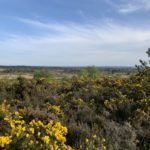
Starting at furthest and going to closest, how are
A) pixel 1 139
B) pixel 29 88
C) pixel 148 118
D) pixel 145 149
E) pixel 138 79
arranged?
1. pixel 138 79
2. pixel 29 88
3. pixel 148 118
4. pixel 145 149
5. pixel 1 139

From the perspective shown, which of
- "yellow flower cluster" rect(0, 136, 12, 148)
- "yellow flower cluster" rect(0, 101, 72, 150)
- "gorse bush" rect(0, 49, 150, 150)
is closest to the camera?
"yellow flower cluster" rect(0, 136, 12, 148)

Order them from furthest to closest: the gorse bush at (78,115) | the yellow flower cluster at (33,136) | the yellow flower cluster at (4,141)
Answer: the gorse bush at (78,115) < the yellow flower cluster at (33,136) < the yellow flower cluster at (4,141)

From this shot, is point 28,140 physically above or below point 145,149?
above

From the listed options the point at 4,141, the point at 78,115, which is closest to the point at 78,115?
the point at 78,115

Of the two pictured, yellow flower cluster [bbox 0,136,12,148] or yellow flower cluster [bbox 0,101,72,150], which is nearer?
yellow flower cluster [bbox 0,136,12,148]

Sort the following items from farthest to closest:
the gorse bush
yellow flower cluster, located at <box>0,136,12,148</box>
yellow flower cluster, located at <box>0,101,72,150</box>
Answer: the gorse bush
yellow flower cluster, located at <box>0,101,72,150</box>
yellow flower cluster, located at <box>0,136,12,148</box>

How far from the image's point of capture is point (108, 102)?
9.09 meters

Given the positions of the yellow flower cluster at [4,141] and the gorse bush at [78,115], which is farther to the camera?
the gorse bush at [78,115]

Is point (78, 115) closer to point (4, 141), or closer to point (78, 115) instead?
point (78, 115)

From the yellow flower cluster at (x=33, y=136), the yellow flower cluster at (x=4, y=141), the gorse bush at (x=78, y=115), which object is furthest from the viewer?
the gorse bush at (x=78, y=115)

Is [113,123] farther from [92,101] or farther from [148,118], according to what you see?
[92,101]

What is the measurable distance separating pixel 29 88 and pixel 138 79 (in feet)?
12.8

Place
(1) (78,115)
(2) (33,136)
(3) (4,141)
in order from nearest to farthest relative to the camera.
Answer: (3) (4,141) < (2) (33,136) < (1) (78,115)

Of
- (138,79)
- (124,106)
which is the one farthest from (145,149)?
(138,79)
